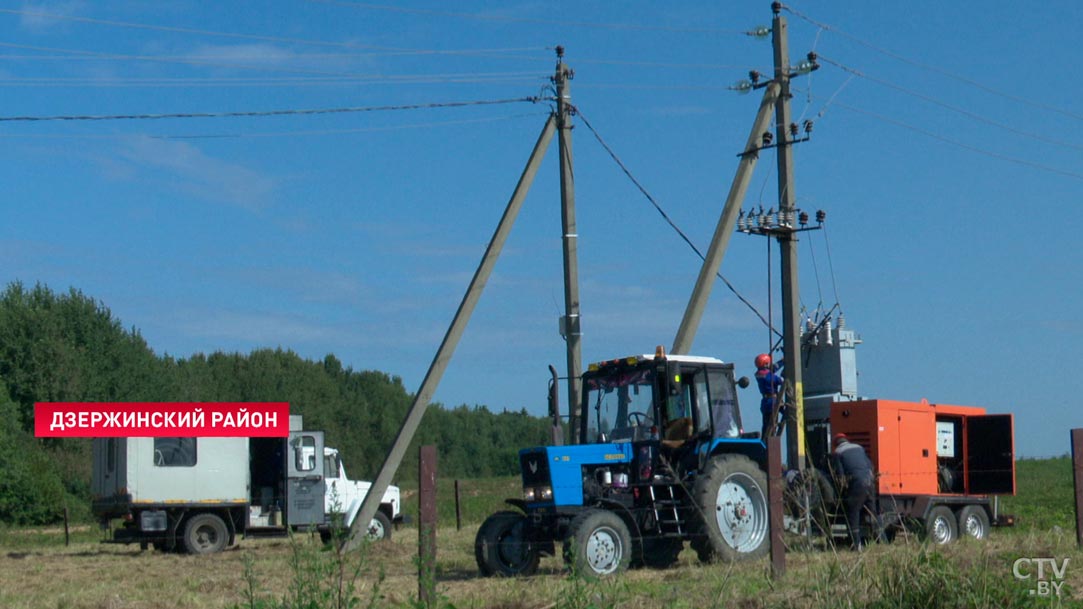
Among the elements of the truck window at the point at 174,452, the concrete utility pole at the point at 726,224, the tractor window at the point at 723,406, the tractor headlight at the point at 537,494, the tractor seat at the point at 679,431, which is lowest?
the tractor headlight at the point at 537,494

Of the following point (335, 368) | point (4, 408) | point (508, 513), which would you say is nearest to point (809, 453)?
point (508, 513)

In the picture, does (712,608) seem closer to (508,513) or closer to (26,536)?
(508,513)

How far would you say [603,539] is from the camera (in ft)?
47.8

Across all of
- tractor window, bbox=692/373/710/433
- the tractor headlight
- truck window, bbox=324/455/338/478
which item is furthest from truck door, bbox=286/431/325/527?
tractor window, bbox=692/373/710/433

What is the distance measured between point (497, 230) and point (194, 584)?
899 cm

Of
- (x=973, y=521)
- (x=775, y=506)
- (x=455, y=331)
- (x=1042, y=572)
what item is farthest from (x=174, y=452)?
(x=1042, y=572)

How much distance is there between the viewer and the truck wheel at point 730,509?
15172 millimetres

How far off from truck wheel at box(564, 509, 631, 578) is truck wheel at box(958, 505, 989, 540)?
6.80m

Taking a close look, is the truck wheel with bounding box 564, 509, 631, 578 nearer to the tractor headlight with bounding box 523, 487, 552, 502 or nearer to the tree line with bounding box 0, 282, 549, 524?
the tractor headlight with bounding box 523, 487, 552, 502

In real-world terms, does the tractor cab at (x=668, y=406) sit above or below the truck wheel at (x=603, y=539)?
above

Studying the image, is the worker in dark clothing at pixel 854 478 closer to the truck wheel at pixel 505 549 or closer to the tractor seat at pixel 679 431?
the tractor seat at pixel 679 431

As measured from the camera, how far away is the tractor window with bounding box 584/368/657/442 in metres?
16.1

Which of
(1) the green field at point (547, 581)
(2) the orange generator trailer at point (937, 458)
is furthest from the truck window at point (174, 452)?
(2) the orange generator trailer at point (937, 458)

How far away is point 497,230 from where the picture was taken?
72.9ft
